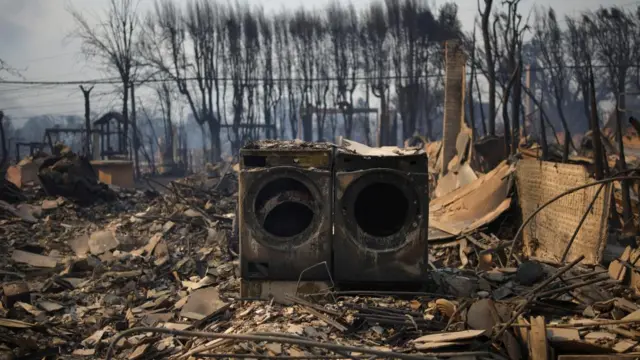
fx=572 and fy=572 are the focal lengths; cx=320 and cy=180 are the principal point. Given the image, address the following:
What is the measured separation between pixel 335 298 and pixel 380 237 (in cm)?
86

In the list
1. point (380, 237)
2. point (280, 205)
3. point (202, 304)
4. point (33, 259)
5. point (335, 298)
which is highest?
point (280, 205)

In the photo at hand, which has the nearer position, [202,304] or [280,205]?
[202,304]

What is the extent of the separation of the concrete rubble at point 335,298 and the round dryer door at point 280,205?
59 cm

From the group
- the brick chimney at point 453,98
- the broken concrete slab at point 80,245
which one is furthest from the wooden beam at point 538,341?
the brick chimney at point 453,98

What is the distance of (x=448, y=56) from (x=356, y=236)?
42.3ft

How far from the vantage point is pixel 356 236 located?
20.9 ft

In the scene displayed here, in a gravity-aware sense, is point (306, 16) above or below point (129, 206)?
above

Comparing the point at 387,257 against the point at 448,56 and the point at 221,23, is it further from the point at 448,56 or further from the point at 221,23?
the point at 221,23

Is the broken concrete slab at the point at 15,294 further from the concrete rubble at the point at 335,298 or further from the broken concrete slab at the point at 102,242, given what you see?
Result: the broken concrete slab at the point at 102,242

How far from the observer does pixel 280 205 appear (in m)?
7.02

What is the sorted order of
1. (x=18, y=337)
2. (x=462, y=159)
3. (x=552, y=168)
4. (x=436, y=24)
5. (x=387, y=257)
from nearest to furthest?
(x=18, y=337), (x=387, y=257), (x=552, y=168), (x=462, y=159), (x=436, y=24)

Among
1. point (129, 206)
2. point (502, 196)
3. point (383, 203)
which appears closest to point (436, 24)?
point (129, 206)

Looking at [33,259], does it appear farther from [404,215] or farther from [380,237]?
[404,215]

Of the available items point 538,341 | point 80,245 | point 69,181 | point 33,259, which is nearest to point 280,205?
point 538,341
